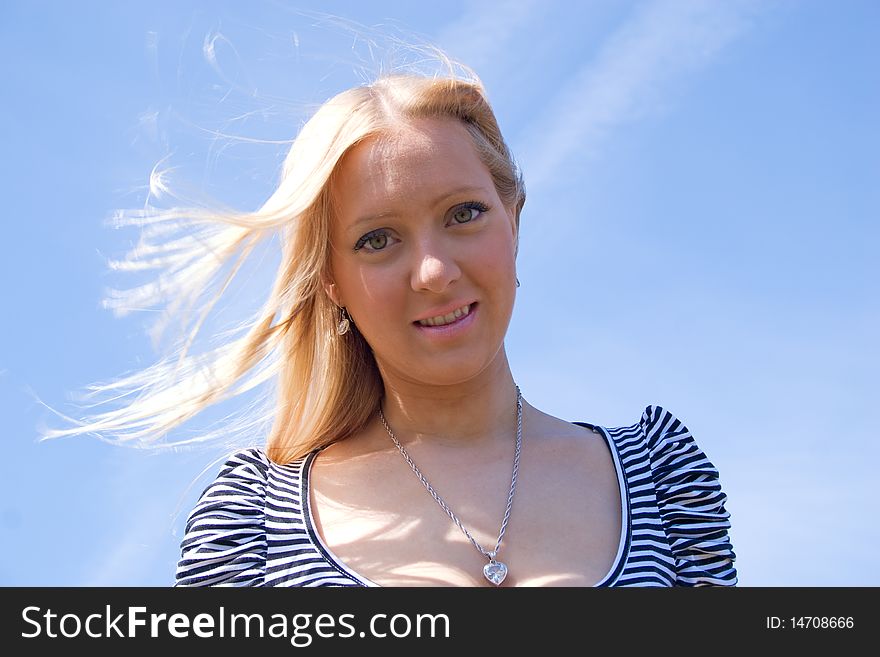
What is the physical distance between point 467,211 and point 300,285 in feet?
2.38

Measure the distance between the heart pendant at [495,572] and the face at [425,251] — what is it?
684 millimetres

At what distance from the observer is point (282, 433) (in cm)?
443

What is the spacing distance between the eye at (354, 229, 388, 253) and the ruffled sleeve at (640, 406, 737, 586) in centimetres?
122

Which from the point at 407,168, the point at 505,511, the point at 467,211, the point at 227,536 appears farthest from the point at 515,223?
the point at 227,536

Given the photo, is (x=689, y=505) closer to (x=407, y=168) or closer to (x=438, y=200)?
(x=438, y=200)

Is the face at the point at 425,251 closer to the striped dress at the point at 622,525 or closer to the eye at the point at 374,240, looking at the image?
the eye at the point at 374,240

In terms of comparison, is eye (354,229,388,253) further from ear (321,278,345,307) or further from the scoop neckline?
the scoop neckline

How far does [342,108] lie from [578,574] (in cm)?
185

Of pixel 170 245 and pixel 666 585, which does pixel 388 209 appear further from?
pixel 666 585

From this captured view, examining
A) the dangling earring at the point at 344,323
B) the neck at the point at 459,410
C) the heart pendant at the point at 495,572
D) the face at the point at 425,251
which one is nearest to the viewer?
the heart pendant at the point at 495,572

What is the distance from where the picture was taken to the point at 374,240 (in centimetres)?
395

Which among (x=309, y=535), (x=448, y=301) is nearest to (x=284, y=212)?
(x=448, y=301)

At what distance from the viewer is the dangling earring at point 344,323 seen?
4.35m

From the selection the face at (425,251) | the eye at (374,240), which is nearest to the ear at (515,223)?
the face at (425,251)
